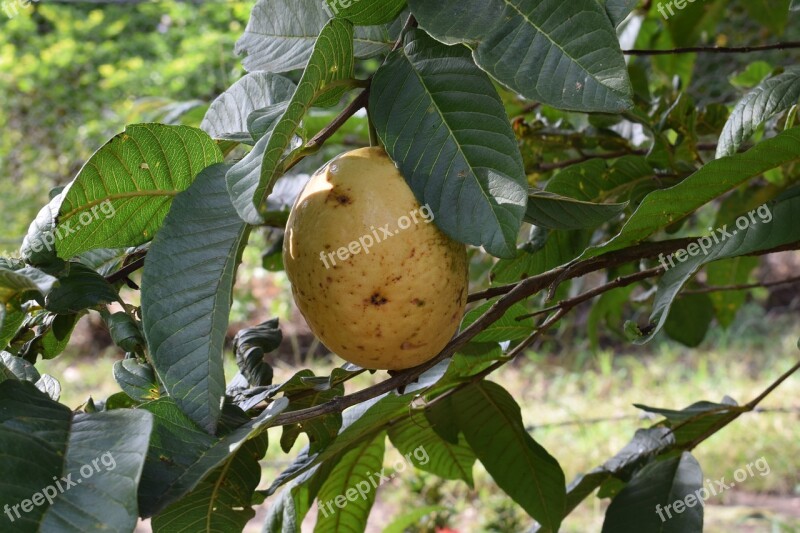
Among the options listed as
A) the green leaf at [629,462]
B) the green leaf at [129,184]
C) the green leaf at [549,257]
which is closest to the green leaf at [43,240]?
the green leaf at [129,184]

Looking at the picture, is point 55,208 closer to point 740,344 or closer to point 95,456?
point 95,456

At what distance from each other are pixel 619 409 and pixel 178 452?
404cm

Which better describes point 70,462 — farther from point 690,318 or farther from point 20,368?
point 690,318

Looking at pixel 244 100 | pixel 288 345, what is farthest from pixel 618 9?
pixel 288 345

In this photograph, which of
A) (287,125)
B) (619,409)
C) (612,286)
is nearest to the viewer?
(287,125)

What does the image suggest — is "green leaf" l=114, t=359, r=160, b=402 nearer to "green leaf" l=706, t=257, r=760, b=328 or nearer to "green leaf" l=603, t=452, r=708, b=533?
"green leaf" l=603, t=452, r=708, b=533

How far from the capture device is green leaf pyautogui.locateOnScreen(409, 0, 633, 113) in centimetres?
49

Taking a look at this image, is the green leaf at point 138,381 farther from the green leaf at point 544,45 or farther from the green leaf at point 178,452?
the green leaf at point 544,45

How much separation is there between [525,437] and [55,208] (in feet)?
1.77

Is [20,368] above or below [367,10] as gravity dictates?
below

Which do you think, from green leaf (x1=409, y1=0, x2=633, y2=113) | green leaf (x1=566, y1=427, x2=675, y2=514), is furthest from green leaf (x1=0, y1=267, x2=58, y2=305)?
green leaf (x1=566, y1=427, x2=675, y2=514)

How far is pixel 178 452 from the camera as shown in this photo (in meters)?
0.54

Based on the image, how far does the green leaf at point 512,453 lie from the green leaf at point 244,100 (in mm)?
374

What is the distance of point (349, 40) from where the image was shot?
0.55m
